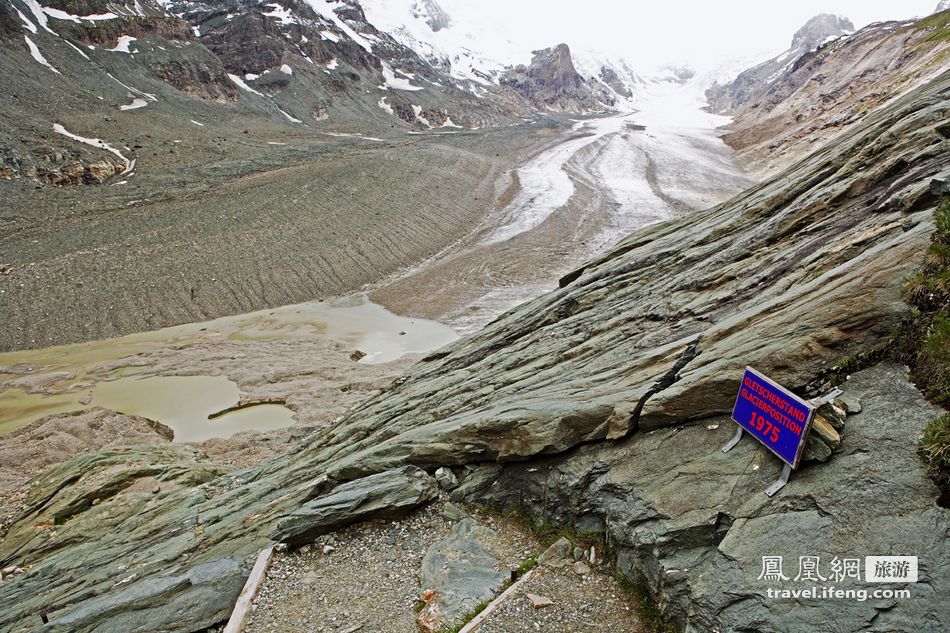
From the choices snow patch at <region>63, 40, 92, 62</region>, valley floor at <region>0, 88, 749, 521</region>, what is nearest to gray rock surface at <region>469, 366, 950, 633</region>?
valley floor at <region>0, 88, 749, 521</region>

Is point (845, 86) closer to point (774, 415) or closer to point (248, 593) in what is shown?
point (774, 415)

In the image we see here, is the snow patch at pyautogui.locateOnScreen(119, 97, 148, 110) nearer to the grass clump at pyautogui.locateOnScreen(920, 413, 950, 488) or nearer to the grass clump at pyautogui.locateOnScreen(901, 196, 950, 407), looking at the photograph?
the grass clump at pyautogui.locateOnScreen(901, 196, 950, 407)

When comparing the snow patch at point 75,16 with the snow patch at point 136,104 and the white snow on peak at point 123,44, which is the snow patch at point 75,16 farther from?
the snow patch at point 136,104

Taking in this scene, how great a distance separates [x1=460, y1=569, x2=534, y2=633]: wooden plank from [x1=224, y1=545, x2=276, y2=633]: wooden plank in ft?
11.9

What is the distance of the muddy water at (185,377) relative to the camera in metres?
21.1

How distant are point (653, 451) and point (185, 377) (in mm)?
24337

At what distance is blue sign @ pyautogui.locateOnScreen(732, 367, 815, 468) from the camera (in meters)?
5.28

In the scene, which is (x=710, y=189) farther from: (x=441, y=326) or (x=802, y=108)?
(x=441, y=326)

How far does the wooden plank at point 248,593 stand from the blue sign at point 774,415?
7.74 meters

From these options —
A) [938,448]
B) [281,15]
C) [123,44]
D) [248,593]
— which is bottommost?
[248,593]

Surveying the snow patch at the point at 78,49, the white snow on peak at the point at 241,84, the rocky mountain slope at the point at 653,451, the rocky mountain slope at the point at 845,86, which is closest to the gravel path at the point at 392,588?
the rocky mountain slope at the point at 653,451

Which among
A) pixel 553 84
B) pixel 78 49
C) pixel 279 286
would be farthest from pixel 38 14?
pixel 553 84

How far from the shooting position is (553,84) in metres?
187

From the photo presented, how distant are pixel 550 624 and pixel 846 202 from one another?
1015 cm
